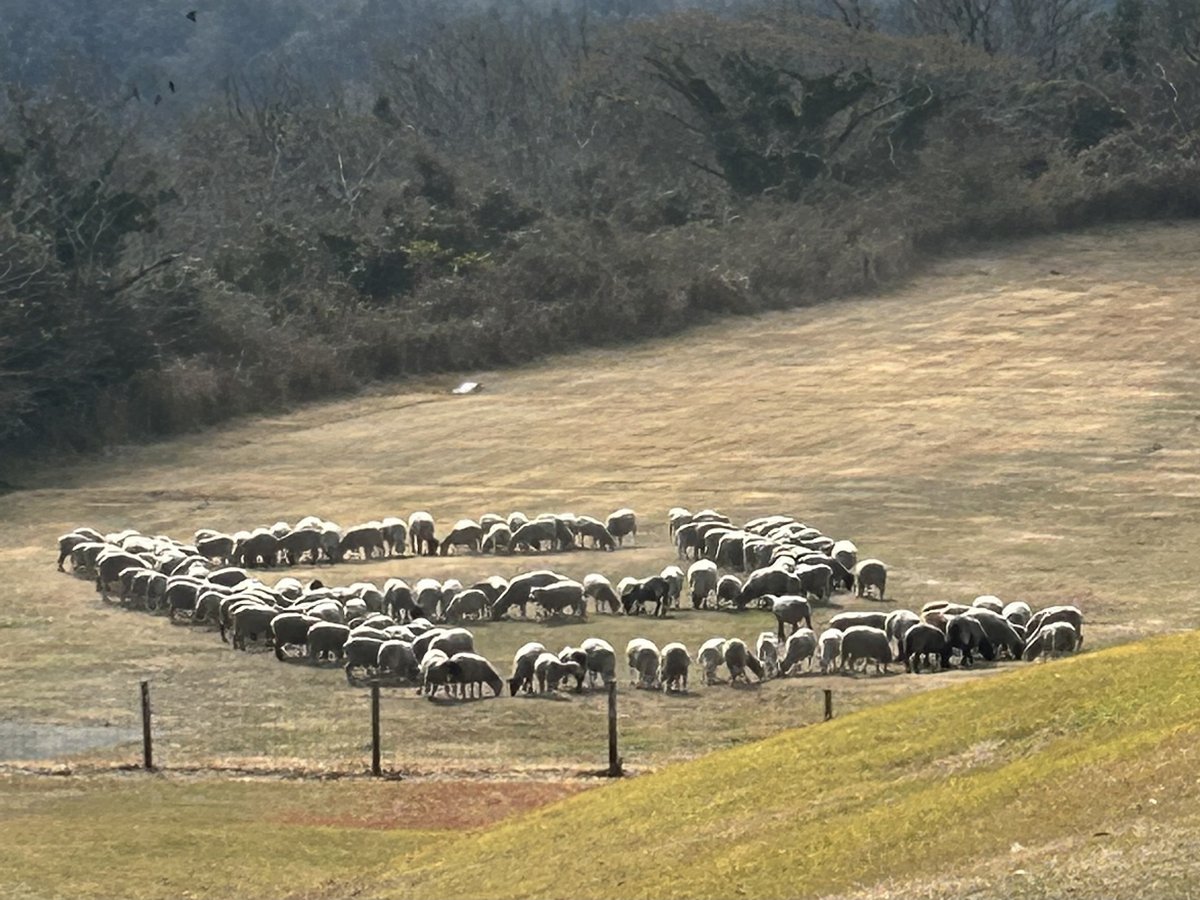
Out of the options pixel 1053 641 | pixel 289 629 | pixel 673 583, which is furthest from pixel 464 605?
pixel 1053 641

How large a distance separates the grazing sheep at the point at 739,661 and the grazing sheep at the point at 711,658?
0.74 ft

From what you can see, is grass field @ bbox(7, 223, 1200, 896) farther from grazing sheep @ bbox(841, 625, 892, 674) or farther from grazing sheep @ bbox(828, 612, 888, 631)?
grazing sheep @ bbox(828, 612, 888, 631)

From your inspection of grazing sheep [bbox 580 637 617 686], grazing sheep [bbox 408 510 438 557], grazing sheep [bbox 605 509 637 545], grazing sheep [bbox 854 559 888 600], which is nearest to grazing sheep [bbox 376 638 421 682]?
grazing sheep [bbox 580 637 617 686]

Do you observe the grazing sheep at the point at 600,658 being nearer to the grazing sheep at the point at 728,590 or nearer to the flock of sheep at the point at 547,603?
the flock of sheep at the point at 547,603

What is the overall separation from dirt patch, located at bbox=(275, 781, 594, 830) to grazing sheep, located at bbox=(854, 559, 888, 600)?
13313 mm

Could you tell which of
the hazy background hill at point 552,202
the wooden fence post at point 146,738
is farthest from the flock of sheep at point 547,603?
the hazy background hill at point 552,202

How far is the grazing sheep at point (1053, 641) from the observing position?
1261 inches

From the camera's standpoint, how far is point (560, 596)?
3678cm

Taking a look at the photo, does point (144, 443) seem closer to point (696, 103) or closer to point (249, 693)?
point (249, 693)

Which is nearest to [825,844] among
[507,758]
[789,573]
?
[507,758]

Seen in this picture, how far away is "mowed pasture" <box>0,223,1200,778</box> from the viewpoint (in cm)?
2997

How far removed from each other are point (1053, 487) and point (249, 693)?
23.0 meters

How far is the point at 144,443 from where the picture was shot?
61.3m

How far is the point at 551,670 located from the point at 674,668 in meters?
1.70
